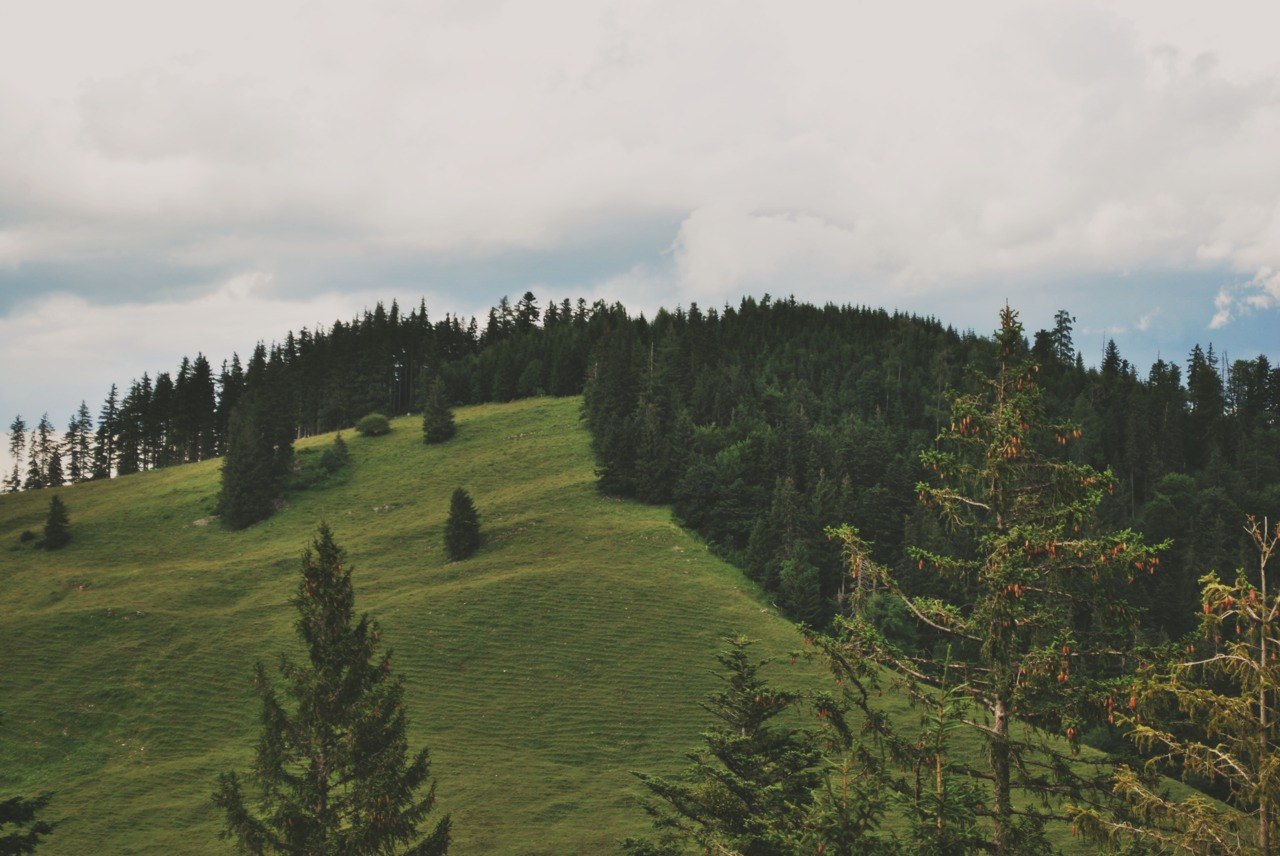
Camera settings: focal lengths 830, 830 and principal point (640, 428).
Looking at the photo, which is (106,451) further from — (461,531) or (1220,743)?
(1220,743)

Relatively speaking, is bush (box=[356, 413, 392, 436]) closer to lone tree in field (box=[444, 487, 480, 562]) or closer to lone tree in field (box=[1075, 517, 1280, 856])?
lone tree in field (box=[444, 487, 480, 562])

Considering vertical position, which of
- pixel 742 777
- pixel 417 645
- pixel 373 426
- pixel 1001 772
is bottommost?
pixel 417 645

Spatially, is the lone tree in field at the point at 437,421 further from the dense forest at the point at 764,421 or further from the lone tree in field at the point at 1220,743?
the lone tree in field at the point at 1220,743

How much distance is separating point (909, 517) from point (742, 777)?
3327 inches

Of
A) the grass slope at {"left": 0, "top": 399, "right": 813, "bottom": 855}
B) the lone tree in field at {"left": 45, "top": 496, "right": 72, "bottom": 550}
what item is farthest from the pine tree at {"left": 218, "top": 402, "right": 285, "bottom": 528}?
the lone tree in field at {"left": 45, "top": 496, "right": 72, "bottom": 550}

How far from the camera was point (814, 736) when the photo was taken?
54.0 ft

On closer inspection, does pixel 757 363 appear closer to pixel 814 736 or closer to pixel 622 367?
pixel 622 367

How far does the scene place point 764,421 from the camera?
126688 mm

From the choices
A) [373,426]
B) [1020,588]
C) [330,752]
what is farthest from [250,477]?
[1020,588]

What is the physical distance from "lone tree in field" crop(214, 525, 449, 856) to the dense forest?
6391 cm

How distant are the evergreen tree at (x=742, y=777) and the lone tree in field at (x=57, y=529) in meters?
104

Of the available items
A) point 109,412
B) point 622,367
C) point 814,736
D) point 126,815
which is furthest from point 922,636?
point 109,412

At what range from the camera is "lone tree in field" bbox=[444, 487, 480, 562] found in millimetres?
86562

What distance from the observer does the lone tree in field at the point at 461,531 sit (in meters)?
86.6
